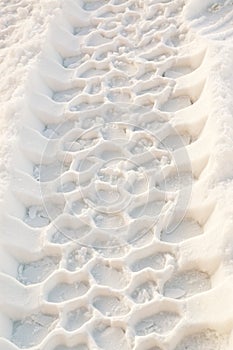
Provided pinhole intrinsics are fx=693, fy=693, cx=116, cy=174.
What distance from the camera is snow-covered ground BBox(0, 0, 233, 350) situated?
1.39m

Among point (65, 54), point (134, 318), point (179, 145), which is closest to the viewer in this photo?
point (134, 318)

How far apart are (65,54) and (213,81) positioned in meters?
0.49

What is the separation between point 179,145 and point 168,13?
58 centimetres

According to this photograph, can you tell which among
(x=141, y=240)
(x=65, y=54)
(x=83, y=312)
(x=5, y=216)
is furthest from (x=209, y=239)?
(x=65, y=54)

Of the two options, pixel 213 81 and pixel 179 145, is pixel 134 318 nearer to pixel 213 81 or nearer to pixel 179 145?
pixel 179 145

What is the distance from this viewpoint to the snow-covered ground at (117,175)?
1.39 m

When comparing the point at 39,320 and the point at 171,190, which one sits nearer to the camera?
the point at 39,320

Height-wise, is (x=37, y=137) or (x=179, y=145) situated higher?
(x=37, y=137)

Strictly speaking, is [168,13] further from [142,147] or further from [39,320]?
[39,320]

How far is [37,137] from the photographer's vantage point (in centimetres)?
178

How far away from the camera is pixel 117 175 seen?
1677 mm

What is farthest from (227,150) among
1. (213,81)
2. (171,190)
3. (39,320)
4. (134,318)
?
(39,320)

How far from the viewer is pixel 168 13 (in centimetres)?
212

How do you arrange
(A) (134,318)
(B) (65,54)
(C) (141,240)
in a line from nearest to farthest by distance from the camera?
(A) (134,318) < (C) (141,240) < (B) (65,54)
